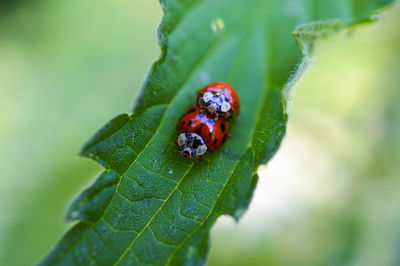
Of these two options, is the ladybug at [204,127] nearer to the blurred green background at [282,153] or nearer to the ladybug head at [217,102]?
the ladybug head at [217,102]

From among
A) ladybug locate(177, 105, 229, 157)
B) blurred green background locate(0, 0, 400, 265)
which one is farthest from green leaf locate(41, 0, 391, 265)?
blurred green background locate(0, 0, 400, 265)

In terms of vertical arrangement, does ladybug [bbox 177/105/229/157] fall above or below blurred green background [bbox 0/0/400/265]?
above

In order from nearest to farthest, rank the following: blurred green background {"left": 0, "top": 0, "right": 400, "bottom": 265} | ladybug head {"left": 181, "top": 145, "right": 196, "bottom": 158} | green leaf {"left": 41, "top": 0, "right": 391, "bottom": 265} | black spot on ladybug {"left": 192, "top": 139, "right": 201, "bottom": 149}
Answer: green leaf {"left": 41, "top": 0, "right": 391, "bottom": 265}
ladybug head {"left": 181, "top": 145, "right": 196, "bottom": 158}
black spot on ladybug {"left": 192, "top": 139, "right": 201, "bottom": 149}
blurred green background {"left": 0, "top": 0, "right": 400, "bottom": 265}

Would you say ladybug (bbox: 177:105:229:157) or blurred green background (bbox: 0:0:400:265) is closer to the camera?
ladybug (bbox: 177:105:229:157)

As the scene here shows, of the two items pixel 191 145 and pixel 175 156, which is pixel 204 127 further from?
pixel 175 156

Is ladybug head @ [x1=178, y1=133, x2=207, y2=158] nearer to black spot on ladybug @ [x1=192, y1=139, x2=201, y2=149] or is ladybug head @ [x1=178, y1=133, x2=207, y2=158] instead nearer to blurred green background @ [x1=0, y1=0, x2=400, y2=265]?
black spot on ladybug @ [x1=192, y1=139, x2=201, y2=149]

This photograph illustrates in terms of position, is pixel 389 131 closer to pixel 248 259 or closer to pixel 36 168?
pixel 248 259
